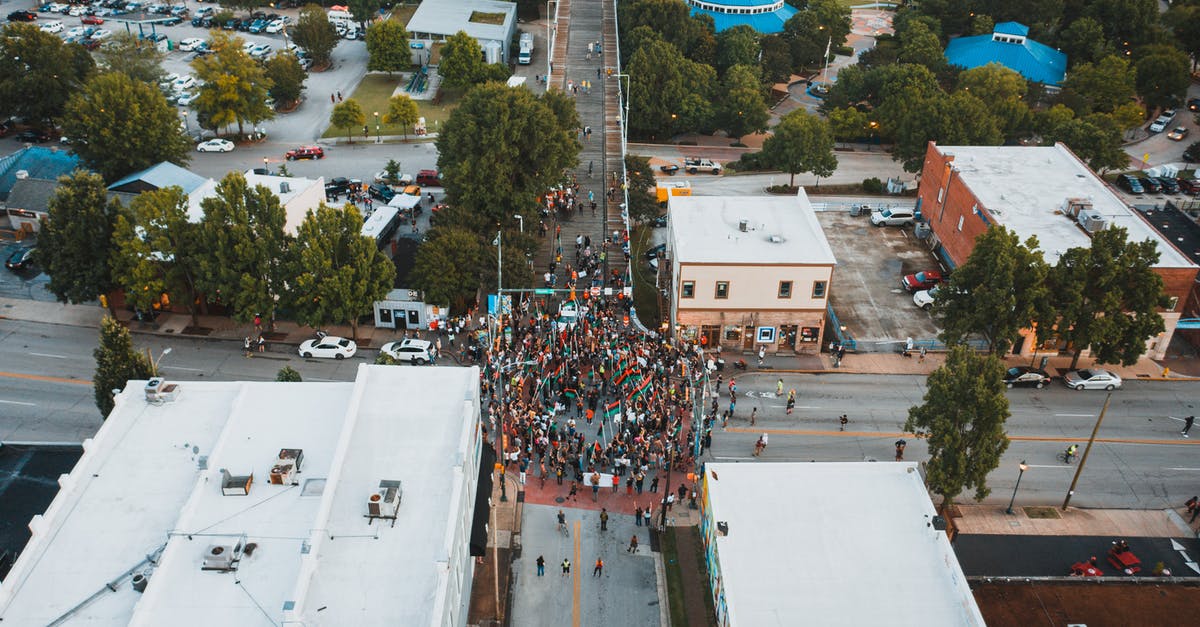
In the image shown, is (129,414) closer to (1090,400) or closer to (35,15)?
(1090,400)

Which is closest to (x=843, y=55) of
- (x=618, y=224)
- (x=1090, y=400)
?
(x=618, y=224)

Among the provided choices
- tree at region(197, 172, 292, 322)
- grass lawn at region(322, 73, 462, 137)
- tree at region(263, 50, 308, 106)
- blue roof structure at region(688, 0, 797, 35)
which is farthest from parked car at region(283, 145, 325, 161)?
blue roof structure at region(688, 0, 797, 35)

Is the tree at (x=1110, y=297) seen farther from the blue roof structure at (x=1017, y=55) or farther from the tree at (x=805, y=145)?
the blue roof structure at (x=1017, y=55)

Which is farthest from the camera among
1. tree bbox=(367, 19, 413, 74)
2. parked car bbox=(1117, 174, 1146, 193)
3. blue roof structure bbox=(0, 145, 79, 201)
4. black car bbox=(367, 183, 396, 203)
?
tree bbox=(367, 19, 413, 74)

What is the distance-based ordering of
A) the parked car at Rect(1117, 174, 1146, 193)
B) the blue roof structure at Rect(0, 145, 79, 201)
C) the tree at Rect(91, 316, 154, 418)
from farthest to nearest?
the parked car at Rect(1117, 174, 1146, 193) → the blue roof structure at Rect(0, 145, 79, 201) → the tree at Rect(91, 316, 154, 418)

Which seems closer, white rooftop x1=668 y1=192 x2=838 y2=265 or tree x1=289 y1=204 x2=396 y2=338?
tree x1=289 y1=204 x2=396 y2=338

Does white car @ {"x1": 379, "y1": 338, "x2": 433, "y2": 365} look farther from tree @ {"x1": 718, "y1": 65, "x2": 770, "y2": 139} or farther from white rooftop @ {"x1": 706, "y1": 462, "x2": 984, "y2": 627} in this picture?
tree @ {"x1": 718, "y1": 65, "x2": 770, "y2": 139}
